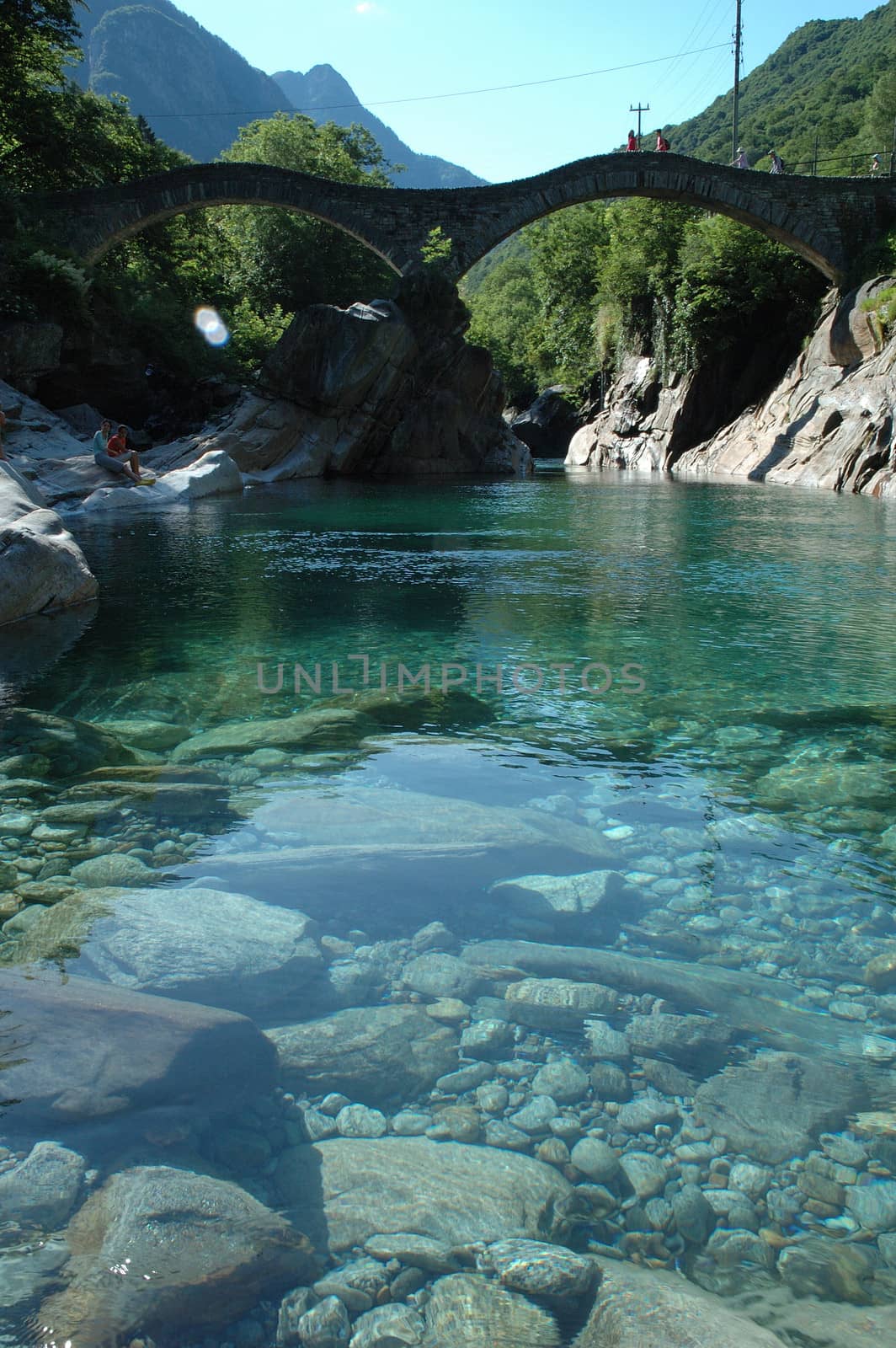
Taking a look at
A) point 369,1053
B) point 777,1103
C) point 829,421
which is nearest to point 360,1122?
point 369,1053

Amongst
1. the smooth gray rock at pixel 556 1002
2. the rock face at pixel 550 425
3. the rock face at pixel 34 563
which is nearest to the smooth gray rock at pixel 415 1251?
the smooth gray rock at pixel 556 1002

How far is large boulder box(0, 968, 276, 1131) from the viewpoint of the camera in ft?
6.42

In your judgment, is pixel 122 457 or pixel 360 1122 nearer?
pixel 360 1122

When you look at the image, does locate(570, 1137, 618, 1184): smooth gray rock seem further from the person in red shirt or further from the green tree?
the green tree

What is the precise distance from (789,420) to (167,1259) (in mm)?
27551

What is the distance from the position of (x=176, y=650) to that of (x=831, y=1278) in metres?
5.54

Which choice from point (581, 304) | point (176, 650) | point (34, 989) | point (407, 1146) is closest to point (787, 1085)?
point (407, 1146)

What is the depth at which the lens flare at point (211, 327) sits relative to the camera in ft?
91.7

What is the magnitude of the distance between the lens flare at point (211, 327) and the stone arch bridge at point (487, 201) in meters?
3.11

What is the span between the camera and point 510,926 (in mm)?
2818

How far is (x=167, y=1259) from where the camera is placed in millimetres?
1578

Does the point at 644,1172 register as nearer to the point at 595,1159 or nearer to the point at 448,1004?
the point at 595,1159

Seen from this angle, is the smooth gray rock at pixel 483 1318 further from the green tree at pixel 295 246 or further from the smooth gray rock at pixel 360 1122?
the green tree at pixel 295 246

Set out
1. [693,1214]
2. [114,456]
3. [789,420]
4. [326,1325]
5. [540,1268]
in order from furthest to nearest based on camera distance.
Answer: [789,420]
[114,456]
[693,1214]
[540,1268]
[326,1325]
